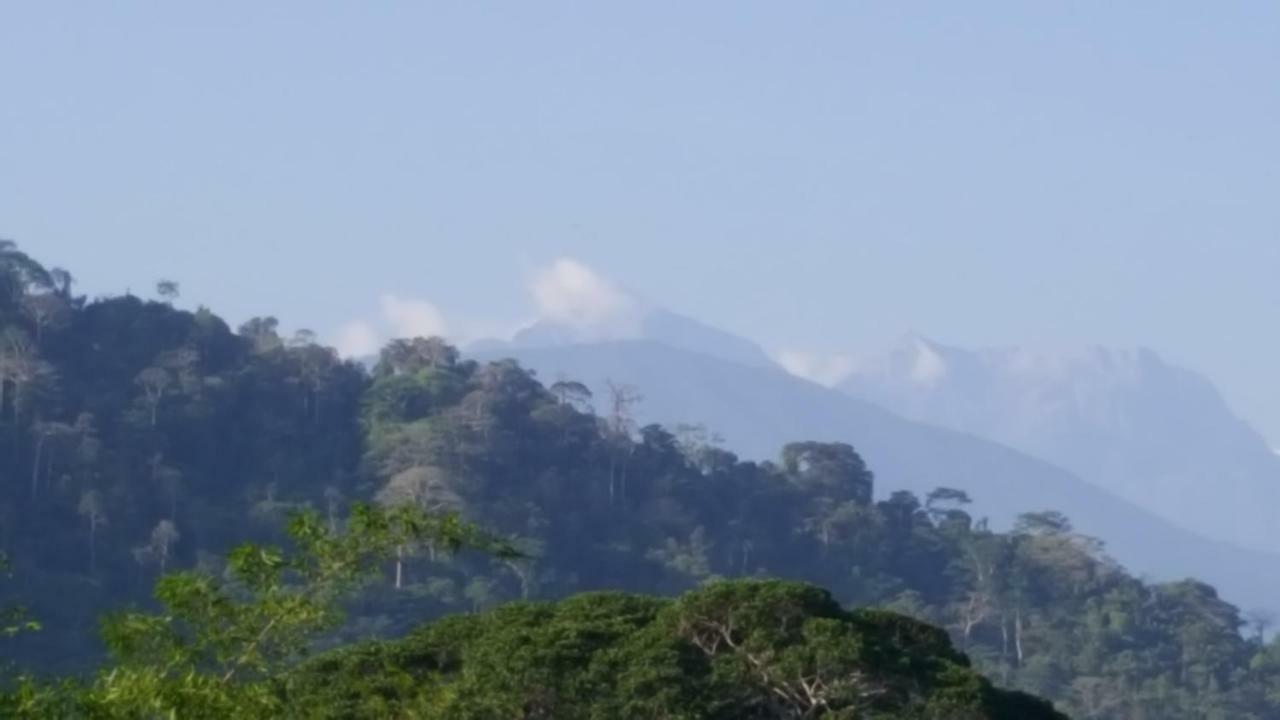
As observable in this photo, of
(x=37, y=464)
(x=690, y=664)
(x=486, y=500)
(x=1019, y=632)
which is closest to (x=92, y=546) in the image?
(x=37, y=464)

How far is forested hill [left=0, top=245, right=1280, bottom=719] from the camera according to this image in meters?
55.8

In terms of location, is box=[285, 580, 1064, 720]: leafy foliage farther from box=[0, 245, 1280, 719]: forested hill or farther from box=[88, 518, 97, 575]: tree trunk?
box=[88, 518, 97, 575]: tree trunk

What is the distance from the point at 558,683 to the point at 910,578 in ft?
165

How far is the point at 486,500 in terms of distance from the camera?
61500 millimetres

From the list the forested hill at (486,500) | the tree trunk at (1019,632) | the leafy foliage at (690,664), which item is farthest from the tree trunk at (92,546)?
the leafy foliage at (690,664)

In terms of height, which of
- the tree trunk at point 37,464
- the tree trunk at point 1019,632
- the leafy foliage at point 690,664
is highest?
the tree trunk at point 37,464

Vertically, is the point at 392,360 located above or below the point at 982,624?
above

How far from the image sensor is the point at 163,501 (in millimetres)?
56750

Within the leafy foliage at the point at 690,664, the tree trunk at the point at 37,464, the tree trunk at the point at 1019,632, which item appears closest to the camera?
the leafy foliage at the point at 690,664

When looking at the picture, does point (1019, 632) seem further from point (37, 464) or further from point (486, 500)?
point (37, 464)

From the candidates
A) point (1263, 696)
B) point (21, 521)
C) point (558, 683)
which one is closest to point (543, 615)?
point (558, 683)

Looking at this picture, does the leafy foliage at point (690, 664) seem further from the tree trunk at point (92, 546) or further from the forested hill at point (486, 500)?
the tree trunk at point (92, 546)

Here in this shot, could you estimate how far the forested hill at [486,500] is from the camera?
2197 inches

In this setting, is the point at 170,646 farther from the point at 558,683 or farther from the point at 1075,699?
the point at 1075,699
